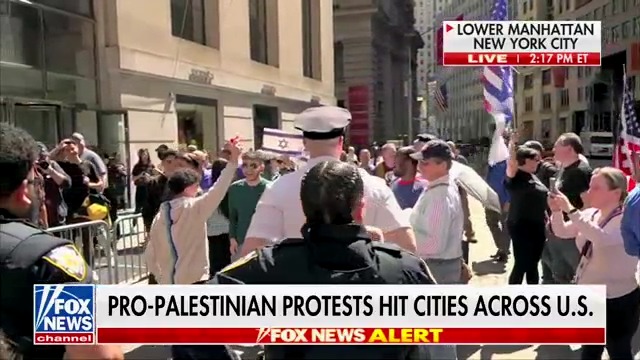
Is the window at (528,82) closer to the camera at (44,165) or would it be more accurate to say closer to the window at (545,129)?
the window at (545,129)

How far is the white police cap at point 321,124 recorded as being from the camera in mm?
3076

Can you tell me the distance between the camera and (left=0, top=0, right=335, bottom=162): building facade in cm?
1104

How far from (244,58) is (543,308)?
1694 centimetres

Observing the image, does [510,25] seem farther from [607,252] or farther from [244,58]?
[244,58]

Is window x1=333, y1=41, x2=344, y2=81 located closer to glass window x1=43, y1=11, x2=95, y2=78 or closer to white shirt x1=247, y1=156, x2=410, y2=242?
glass window x1=43, y1=11, x2=95, y2=78

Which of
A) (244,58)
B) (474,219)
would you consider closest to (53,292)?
(474,219)

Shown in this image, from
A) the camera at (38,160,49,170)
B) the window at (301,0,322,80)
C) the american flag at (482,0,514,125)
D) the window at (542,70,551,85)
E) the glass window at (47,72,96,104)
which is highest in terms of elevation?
the window at (542,70,551,85)

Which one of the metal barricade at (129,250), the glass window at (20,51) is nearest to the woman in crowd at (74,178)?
the metal barricade at (129,250)

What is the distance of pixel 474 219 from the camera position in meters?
13.4

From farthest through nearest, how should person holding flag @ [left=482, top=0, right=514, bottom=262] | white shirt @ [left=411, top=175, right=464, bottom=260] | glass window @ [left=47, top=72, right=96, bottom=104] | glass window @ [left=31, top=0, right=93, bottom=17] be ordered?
glass window @ [left=31, top=0, right=93, bottom=17]
glass window @ [left=47, top=72, right=96, bottom=104]
person holding flag @ [left=482, top=0, right=514, bottom=262]
white shirt @ [left=411, top=175, right=464, bottom=260]

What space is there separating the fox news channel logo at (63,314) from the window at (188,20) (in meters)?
13.4

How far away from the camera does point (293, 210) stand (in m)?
3.03

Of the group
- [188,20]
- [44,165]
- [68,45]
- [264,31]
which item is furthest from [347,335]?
[264,31]

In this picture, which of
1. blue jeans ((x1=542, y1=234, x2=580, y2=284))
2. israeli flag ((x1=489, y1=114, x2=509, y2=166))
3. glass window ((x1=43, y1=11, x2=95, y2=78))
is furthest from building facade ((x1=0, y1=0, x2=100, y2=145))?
blue jeans ((x1=542, y1=234, x2=580, y2=284))
